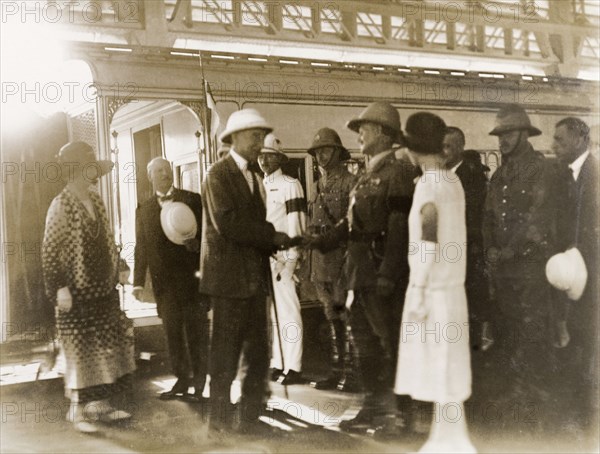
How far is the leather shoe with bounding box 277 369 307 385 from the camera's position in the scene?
4016 mm

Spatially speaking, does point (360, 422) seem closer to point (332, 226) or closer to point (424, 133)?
point (332, 226)

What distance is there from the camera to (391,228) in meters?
3.85

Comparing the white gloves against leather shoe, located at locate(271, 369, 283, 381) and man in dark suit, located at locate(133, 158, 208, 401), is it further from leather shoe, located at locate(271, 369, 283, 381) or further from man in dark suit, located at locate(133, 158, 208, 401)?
leather shoe, located at locate(271, 369, 283, 381)

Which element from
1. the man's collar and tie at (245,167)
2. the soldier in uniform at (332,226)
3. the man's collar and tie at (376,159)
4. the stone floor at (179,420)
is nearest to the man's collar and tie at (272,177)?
the man's collar and tie at (245,167)

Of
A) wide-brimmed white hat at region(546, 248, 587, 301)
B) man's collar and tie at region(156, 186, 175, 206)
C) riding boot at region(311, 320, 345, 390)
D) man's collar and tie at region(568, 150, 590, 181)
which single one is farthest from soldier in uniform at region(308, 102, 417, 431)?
man's collar and tie at region(568, 150, 590, 181)

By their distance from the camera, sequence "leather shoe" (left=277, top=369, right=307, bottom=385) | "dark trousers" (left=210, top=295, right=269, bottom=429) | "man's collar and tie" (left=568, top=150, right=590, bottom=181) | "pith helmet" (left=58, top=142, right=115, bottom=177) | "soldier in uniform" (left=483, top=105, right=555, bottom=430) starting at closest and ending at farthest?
"pith helmet" (left=58, top=142, right=115, bottom=177) < "dark trousers" (left=210, top=295, right=269, bottom=429) < "leather shoe" (left=277, top=369, right=307, bottom=385) < "soldier in uniform" (left=483, top=105, right=555, bottom=430) < "man's collar and tie" (left=568, top=150, right=590, bottom=181)

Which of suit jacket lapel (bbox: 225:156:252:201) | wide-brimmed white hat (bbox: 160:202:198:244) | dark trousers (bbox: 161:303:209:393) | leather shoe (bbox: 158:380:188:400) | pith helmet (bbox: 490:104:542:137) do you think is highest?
pith helmet (bbox: 490:104:542:137)

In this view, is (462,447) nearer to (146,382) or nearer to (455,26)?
(146,382)

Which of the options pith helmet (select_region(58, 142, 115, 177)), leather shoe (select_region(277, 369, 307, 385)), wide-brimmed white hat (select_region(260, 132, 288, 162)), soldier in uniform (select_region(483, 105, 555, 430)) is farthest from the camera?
soldier in uniform (select_region(483, 105, 555, 430))

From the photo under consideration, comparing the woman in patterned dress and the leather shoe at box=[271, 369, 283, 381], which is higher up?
the woman in patterned dress

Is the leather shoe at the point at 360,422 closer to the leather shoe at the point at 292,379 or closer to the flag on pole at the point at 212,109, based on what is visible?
the leather shoe at the point at 292,379

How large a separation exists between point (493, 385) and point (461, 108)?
1884 millimetres

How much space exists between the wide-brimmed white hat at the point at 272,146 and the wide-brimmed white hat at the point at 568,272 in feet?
6.36

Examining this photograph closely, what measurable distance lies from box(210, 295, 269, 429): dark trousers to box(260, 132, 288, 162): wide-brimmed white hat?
2.95 ft
